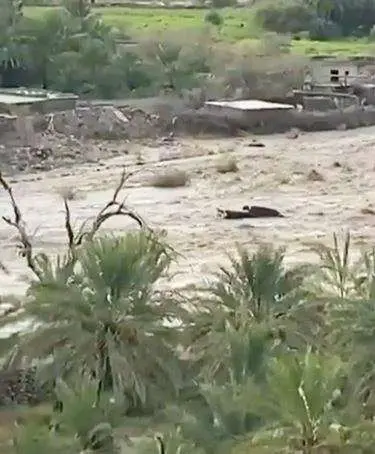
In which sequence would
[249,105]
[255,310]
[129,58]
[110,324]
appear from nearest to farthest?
[110,324]
[255,310]
[249,105]
[129,58]

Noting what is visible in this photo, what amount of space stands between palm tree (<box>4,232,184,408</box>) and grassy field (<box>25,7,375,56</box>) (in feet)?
141

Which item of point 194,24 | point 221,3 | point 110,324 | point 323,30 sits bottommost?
point 221,3

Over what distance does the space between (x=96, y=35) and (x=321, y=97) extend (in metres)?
10.1

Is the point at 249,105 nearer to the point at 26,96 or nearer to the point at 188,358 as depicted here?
the point at 26,96

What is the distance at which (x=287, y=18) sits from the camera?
244 ft

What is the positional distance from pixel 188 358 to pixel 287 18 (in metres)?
66.3

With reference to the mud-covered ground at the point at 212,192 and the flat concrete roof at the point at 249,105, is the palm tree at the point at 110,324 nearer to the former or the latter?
the mud-covered ground at the point at 212,192

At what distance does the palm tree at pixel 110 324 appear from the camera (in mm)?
9352

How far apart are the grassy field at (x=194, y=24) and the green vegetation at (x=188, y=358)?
140ft

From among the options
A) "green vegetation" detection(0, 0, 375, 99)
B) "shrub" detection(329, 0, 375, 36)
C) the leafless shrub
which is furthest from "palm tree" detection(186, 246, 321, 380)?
"shrub" detection(329, 0, 375, 36)

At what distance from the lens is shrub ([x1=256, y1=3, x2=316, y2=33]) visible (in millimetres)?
73250

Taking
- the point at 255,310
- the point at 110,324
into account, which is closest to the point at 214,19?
the point at 255,310

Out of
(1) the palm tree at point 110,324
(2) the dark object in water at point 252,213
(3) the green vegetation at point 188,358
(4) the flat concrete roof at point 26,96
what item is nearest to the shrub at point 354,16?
(4) the flat concrete roof at point 26,96

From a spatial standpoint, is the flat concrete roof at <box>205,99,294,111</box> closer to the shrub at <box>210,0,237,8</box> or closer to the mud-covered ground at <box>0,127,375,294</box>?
the mud-covered ground at <box>0,127,375,294</box>
